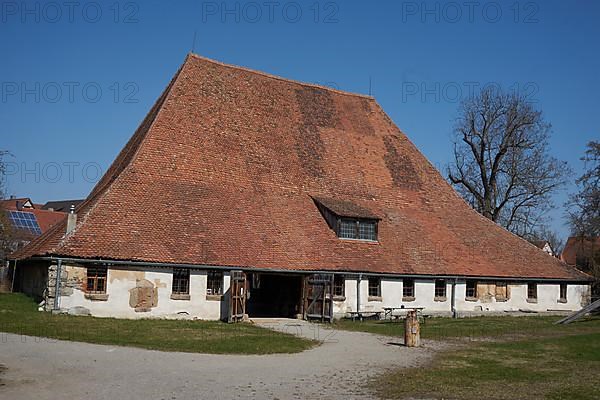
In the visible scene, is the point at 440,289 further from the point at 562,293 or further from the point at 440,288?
the point at 562,293

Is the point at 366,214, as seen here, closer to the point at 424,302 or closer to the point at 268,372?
the point at 424,302

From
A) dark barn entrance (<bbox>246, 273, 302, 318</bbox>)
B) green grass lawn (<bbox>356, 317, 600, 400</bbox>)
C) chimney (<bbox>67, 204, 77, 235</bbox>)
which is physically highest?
chimney (<bbox>67, 204, 77, 235</bbox>)

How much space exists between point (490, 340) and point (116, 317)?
13.3m

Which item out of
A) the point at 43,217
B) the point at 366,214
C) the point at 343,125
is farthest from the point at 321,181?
the point at 43,217

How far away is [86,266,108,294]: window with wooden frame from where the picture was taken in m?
23.5

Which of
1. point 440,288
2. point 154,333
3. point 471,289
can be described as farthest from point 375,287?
point 154,333

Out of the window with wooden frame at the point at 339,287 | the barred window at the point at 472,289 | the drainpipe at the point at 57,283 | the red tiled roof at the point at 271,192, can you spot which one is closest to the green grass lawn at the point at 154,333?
the drainpipe at the point at 57,283

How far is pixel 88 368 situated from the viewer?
13.0 meters

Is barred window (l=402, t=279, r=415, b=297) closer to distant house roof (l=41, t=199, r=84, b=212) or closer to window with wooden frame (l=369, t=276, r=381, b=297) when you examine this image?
window with wooden frame (l=369, t=276, r=381, b=297)

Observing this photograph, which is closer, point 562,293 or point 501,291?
point 501,291

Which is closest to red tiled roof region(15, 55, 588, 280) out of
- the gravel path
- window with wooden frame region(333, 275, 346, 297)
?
window with wooden frame region(333, 275, 346, 297)

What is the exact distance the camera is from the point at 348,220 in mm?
29656

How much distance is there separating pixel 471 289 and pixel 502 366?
56.0 feet

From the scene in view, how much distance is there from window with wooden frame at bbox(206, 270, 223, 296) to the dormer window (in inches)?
245
